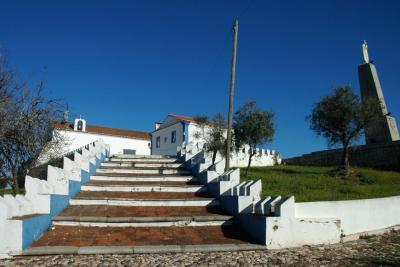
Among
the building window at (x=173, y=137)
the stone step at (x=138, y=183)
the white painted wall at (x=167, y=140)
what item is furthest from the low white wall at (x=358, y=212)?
the building window at (x=173, y=137)

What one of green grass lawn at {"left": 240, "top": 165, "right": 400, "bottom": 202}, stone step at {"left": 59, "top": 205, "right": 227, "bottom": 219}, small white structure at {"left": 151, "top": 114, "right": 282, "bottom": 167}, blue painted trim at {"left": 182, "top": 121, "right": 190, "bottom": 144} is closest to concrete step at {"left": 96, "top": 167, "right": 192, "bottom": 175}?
green grass lawn at {"left": 240, "top": 165, "right": 400, "bottom": 202}

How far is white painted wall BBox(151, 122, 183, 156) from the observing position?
111 ft

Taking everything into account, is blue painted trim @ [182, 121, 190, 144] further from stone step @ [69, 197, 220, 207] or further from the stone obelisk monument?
stone step @ [69, 197, 220, 207]

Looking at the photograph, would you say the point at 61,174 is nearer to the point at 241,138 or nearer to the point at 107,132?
the point at 241,138

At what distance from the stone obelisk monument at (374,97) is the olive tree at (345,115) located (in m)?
2.56

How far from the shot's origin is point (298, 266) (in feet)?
16.2

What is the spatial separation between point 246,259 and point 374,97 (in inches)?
676

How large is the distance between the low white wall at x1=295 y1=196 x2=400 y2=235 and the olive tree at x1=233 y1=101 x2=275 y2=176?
357 inches

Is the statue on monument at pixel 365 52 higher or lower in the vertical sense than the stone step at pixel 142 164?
higher

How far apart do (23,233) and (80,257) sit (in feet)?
3.53

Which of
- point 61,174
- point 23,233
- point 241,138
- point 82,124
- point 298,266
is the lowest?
point 298,266

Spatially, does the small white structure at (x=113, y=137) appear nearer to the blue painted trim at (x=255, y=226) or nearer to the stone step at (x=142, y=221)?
the stone step at (x=142, y=221)

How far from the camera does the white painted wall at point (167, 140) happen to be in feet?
111

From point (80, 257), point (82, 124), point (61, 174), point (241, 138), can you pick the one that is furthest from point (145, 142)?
point (80, 257)
